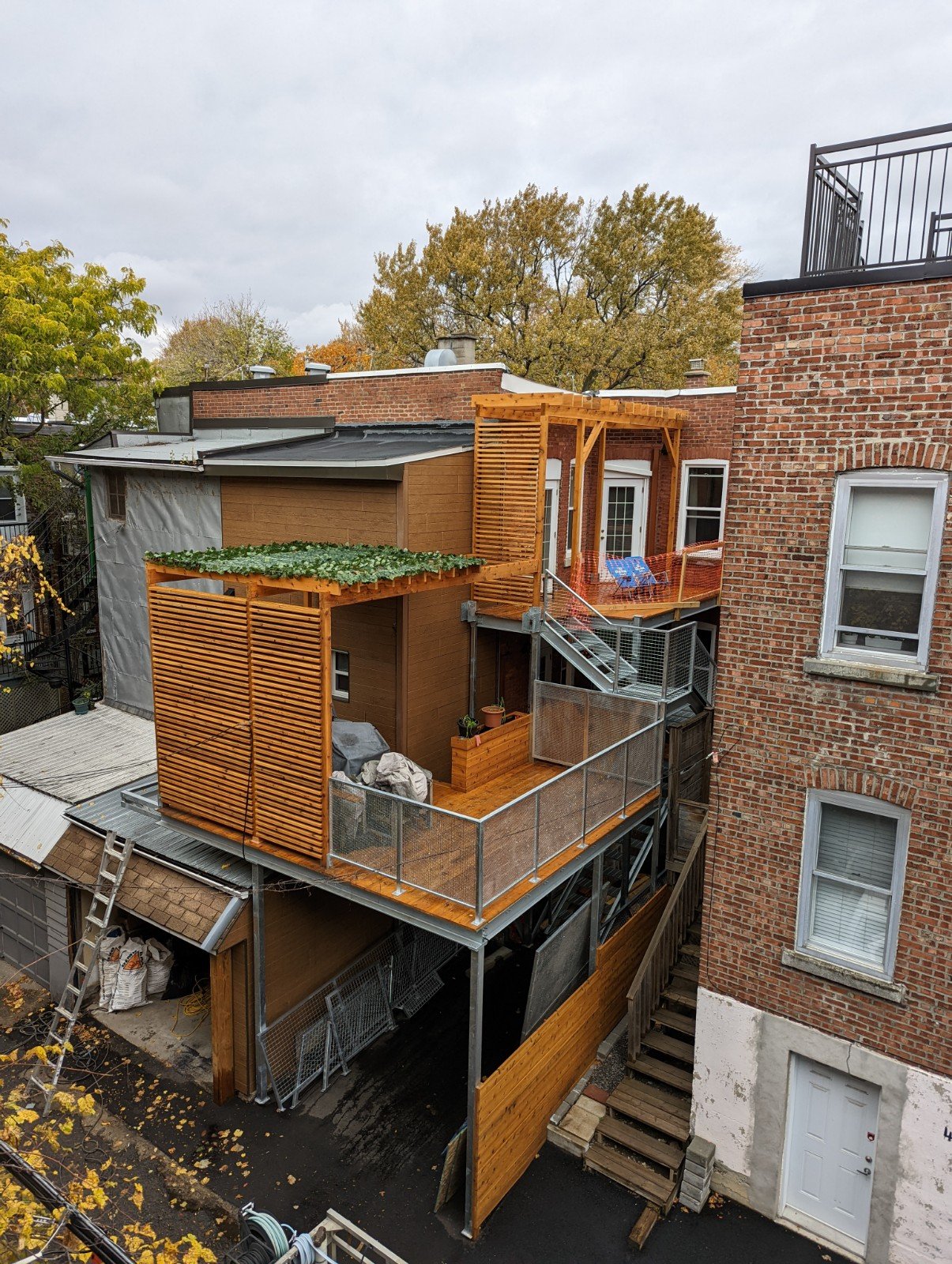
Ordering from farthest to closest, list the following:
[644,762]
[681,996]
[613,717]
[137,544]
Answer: [137,544]
[613,717]
[644,762]
[681,996]

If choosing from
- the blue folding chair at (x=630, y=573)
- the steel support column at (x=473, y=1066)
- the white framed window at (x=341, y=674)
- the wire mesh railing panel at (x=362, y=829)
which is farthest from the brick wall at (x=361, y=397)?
the steel support column at (x=473, y=1066)

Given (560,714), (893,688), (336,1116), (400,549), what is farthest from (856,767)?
(336,1116)

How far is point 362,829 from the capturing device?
9.82 metres

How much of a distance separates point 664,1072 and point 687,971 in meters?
1.59

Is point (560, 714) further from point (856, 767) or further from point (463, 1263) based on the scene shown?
point (463, 1263)

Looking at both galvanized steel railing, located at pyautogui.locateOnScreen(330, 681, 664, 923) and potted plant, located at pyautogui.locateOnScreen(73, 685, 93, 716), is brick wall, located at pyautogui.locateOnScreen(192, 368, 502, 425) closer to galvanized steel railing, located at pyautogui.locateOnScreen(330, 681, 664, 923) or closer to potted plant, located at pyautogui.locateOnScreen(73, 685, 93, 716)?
potted plant, located at pyautogui.locateOnScreen(73, 685, 93, 716)

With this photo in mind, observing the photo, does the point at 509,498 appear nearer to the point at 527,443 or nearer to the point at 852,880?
the point at 527,443

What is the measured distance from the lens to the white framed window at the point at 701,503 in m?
17.6

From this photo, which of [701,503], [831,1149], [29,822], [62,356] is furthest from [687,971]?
[62,356]

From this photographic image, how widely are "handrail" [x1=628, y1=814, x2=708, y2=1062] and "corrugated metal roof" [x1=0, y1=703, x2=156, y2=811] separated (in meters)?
8.74

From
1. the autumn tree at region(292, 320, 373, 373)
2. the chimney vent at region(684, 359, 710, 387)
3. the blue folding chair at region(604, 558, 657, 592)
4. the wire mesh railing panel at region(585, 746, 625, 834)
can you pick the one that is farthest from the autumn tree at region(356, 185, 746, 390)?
the wire mesh railing panel at region(585, 746, 625, 834)

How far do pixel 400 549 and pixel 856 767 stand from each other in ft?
22.3

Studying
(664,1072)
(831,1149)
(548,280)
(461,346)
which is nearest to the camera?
(831,1149)

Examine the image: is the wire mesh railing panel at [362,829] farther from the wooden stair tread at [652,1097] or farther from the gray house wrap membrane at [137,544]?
the gray house wrap membrane at [137,544]
